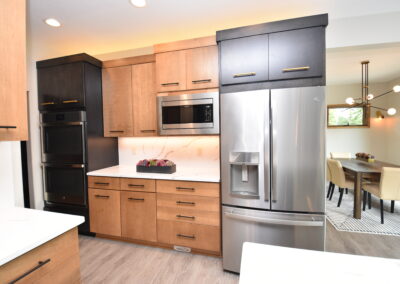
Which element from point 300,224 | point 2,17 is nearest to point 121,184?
point 2,17

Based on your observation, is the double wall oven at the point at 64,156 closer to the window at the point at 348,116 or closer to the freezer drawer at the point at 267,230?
the freezer drawer at the point at 267,230

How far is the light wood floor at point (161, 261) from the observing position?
1770mm

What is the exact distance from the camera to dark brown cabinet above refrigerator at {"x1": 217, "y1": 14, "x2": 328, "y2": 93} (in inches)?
62.0

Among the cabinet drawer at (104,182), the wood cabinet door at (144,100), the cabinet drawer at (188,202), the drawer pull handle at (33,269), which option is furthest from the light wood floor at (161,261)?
the wood cabinet door at (144,100)

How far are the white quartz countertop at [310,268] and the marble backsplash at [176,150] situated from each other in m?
1.77

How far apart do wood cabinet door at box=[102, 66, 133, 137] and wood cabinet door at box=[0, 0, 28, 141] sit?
62.6 inches

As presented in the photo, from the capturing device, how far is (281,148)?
1636 millimetres

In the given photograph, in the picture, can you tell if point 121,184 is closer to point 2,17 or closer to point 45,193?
point 45,193

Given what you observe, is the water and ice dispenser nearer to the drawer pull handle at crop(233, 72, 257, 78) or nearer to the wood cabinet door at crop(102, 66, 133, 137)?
the drawer pull handle at crop(233, 72, 257, 78)

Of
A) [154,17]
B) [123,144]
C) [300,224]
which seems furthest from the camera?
[123,144]

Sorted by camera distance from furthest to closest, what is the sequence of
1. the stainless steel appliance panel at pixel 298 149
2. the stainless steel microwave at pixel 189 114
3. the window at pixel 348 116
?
the window at pixel 348 116, the stainless steel microwave at pixel 189 114, the stainless steel appliance panel at pixel 298 149

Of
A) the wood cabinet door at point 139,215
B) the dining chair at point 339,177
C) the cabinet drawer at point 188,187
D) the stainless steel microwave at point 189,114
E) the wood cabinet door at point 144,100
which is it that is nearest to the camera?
the cabinet drawer at point 188,187

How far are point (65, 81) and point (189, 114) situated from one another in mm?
1673

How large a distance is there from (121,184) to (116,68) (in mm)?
1544
